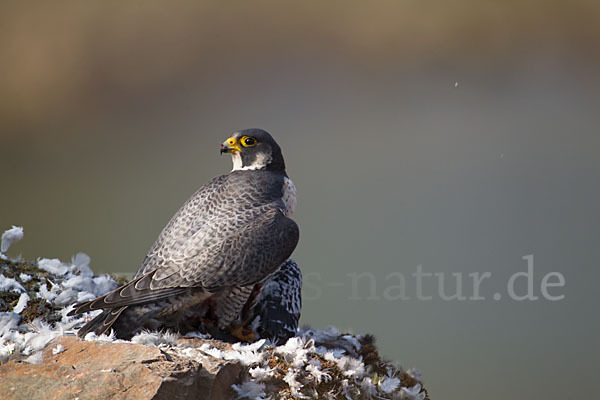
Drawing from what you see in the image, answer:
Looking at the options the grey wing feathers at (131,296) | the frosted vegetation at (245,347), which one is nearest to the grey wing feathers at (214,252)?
the grey wing feathers at (131,296)

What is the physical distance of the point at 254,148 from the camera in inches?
145

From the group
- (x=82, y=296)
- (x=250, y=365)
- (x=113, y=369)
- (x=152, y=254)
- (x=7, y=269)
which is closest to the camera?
(x=113, y=369)

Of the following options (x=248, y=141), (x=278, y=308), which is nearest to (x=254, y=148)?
(x=248, y=141)

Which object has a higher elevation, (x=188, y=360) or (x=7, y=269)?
(x=7, y=269)

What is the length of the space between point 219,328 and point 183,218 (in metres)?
0.60

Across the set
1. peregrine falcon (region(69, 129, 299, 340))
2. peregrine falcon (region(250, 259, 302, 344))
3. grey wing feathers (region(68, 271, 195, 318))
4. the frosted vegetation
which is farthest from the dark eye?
the frosted vegetation

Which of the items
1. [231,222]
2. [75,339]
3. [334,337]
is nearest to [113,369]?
[75,339]

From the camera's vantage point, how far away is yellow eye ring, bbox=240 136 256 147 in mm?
3676

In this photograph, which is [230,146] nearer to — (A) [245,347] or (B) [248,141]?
(B) [248,141]

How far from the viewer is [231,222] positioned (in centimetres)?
333

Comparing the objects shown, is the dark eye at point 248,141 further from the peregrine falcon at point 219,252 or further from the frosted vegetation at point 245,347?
the frosted vegetation at point 245,347

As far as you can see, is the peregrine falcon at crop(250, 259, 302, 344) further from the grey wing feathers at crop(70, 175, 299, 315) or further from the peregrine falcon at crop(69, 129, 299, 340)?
the grey wing feathers at crop(70, 175, 299, 315)

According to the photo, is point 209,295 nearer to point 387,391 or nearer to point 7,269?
point 387,391

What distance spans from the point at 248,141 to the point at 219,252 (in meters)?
0.76
